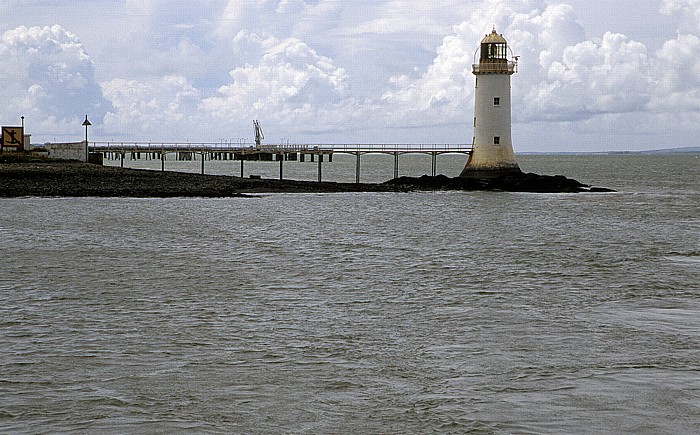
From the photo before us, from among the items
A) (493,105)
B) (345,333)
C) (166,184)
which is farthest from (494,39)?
(345,333)

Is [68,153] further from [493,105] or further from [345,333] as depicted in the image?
[345,333]

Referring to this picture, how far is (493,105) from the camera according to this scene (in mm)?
60375

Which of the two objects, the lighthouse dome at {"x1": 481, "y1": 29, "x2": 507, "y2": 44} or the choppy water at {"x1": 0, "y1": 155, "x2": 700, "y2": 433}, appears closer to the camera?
the choppy water at {"x1": 0, "y1": 155, "x2": 700, "y2": 433}

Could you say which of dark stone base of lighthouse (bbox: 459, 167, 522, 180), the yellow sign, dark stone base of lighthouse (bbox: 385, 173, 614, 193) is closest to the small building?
the yellow sign

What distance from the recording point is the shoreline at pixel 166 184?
49.5 m

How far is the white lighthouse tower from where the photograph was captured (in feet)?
197

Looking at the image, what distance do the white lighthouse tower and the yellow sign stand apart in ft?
114

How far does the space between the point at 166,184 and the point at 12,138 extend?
19.4m

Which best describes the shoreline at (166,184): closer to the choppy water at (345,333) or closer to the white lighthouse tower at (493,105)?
the white lighthouse tower at (493,105)

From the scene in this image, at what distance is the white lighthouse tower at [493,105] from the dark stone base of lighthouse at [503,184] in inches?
27.7

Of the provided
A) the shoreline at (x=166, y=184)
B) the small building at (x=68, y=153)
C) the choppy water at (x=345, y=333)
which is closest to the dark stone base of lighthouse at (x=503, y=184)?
the shoreline at (x=166, y=184)

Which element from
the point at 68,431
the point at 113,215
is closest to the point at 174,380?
the point at 68,431

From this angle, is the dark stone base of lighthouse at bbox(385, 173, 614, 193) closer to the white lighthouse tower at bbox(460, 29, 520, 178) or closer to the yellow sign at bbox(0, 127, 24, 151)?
the white lighthouse tower at bbox(460, 29, 520, 178)

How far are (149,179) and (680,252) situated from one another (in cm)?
3778
